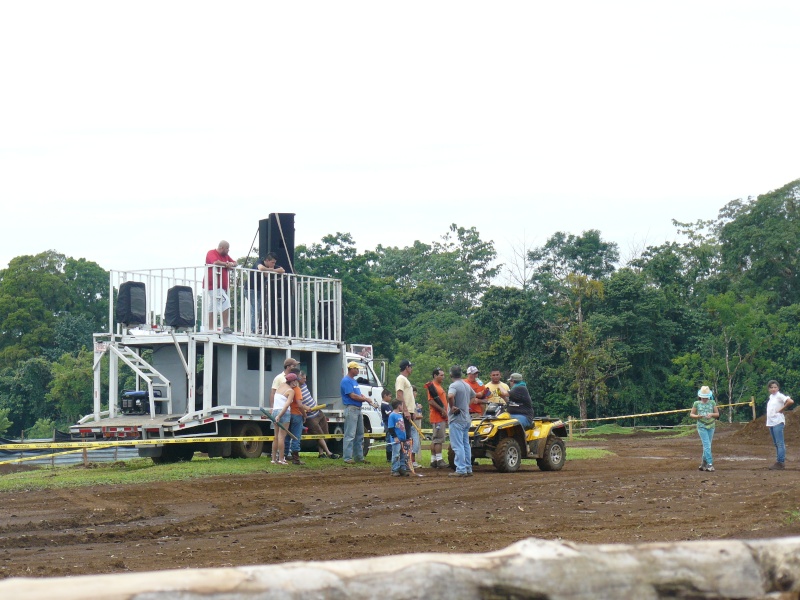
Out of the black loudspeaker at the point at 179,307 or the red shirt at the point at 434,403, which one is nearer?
the red shirt at the point at 434,403

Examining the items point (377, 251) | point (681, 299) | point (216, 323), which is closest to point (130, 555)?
point (216, 323)

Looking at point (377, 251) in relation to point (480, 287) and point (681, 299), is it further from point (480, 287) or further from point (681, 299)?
point (681, 299)

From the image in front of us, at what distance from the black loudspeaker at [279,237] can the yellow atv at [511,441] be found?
661 cm

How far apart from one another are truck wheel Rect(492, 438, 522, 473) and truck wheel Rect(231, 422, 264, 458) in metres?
4.74

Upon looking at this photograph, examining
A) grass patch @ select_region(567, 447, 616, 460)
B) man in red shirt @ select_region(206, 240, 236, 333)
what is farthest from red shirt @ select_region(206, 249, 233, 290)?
grass patch @ select_region(567, 447, 616, 460)

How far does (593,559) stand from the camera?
3.54 meters

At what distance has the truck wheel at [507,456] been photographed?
60.1ft

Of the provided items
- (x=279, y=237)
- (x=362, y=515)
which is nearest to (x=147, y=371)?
(x=279, y=237)

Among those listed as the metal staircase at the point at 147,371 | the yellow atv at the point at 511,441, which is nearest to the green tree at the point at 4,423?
the metal staircase at the point at 147,371

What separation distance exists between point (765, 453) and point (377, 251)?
171ft

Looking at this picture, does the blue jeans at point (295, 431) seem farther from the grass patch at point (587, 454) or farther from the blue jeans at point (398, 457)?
the grass patch at point (587, 454)

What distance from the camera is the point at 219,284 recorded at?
2050cm

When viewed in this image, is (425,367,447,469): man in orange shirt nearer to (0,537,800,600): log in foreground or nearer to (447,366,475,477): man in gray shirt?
(447,366,475,477): man in gray shirt

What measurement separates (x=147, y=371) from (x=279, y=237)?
4651mm
